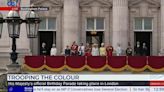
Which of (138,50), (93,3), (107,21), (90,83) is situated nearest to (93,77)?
(90,83)

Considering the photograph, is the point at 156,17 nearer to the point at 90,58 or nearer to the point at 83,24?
the point at 83,24

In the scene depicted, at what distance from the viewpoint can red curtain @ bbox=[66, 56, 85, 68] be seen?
43188 millimetres

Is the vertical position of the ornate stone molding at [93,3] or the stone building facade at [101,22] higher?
the ornate stone molding at [93,3]

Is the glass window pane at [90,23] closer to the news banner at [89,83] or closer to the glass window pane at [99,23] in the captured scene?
the glass window pane at [99,23]

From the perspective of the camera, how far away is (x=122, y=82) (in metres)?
19.6

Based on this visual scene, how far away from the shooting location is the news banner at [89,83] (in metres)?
19.5

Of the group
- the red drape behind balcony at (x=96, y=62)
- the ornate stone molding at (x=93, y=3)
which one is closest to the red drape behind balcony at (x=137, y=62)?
the red drape behind balcony at (x=96, y=62)

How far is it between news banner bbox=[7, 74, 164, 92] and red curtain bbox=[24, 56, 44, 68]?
75.9 ft

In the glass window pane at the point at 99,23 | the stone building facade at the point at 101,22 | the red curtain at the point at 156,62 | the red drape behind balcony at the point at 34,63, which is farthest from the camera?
the glass window pane at the point at 99,23

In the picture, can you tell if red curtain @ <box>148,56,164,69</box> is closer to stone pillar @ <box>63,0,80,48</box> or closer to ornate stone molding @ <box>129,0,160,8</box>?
stone pillar @ <box>63,0,80,48</box>

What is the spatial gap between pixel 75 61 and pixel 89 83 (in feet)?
77.8

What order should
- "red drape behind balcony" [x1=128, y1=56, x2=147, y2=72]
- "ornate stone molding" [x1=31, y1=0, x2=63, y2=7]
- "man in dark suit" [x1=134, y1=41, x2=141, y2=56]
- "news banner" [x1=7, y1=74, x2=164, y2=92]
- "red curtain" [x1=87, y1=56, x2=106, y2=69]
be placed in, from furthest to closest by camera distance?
1. "ornate stone molding" [x1=31, y1=0, x2=63, y2=7]
2. "man in dark suit" [x1=134, y1=41, x2=141, y2=56]
3. "red curtain" [x1=87, y1=56, x2=106, y2=69]
4. "red drape behind balcony" [x1=128, y1=56, x2=147, y2=72]
5. "news banner" [x1=7, y1=74, x2=164, y2=92]

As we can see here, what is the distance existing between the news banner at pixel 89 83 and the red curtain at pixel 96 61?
918 inches

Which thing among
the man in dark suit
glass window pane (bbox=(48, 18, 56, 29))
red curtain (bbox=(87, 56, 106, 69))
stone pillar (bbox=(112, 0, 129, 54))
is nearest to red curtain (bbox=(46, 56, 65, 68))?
red curtain (bbox=(87, 56, 106, 69))
